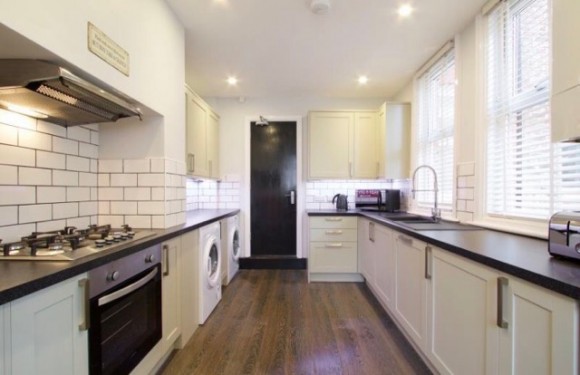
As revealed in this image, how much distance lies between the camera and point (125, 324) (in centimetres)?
133

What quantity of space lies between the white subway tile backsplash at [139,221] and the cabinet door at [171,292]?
0.80ft

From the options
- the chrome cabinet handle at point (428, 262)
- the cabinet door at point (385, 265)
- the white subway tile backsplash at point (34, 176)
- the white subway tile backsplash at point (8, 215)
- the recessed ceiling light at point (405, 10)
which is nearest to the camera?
the white subway tile backsplash at point (8, 215)

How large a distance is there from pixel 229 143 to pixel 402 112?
2370 mm

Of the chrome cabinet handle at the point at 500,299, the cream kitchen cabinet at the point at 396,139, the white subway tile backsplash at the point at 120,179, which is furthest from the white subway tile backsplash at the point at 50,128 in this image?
the cream kitchen cabinet at the point at 396,139

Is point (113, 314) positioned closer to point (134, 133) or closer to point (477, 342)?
point (134, 133)

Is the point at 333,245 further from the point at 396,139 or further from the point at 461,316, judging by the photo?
the point at 461,316

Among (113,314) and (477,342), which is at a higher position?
(113,314)

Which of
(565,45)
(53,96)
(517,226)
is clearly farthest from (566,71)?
(53,96)

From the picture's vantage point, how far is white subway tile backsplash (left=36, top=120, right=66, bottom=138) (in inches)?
58.0

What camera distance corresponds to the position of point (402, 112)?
3352 millimetres

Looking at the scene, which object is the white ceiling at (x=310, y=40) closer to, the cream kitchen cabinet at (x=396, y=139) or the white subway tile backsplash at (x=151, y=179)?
the cream kitchen cabinet at (x=396, y=139)

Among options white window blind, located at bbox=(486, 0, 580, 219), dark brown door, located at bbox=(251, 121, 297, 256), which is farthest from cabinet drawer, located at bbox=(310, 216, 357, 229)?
white window blind, located at bbox=(486, 0, 580, 219)

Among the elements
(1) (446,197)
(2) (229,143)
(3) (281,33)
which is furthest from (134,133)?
(1) (446,197)

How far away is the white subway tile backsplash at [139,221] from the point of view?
6.20ft
